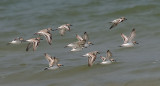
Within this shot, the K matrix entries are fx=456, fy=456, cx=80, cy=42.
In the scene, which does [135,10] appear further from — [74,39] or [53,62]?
[53,62]

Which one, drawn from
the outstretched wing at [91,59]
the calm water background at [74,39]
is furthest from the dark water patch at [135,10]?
the outstretched wing at [91,59]

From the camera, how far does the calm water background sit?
12531 mm

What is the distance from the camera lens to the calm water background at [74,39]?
12.5 metres

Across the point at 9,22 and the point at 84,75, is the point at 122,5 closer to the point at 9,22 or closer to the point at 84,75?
the point at 9,22

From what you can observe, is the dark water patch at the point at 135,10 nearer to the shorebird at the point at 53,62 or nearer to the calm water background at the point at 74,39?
the calm water background at the point at 74,39

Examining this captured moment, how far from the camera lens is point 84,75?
42.1 feet

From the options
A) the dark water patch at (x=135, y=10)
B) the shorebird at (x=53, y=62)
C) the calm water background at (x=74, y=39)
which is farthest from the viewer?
the dark water patch at (x=135, y=10)

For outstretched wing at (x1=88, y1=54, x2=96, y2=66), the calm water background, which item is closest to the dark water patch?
the calm water background

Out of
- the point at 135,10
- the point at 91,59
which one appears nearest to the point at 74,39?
the point at 135,10

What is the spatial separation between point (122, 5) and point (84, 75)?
10736 millimetres

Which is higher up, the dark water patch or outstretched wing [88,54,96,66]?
the dark water patch

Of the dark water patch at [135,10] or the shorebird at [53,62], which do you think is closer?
the shorebird at [53,62]

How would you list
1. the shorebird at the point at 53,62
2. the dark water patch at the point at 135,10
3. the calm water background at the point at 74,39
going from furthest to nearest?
the dark water patch at the point at 135,10 < the shorebird at the point at 53,62 < the calm water background at the point at 74,39

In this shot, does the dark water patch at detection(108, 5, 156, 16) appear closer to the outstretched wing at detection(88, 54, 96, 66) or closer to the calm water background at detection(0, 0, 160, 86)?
the calm water background at detection(0, 0, 160, 86)
